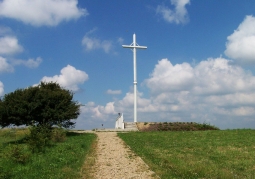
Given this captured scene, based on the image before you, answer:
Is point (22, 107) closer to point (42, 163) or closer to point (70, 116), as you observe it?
point (70, 116)

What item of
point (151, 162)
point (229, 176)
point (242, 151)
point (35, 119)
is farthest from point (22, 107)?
point (229, 176)

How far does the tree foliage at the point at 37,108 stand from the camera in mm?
25875

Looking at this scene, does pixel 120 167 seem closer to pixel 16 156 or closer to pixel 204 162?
pixel 204 162

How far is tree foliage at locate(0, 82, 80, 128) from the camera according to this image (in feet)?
84.9

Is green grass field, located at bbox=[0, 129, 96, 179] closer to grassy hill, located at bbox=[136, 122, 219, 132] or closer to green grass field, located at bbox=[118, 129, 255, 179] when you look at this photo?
green grass field, located at bbox=[118, 129, 255, 179]

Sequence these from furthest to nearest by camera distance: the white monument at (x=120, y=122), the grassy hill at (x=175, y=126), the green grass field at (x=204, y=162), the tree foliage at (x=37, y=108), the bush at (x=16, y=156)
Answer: the white monument at (x=120, y=122), the grassy hill at (x=175, y=126), the tree foliage at (x=37, y=108), the bush at (x=16, y=156), the green grass field at (x=204, y=162)

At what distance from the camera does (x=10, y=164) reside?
43.5 ft

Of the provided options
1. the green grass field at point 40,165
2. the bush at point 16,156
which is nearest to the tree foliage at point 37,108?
the green grass field at point 40,165

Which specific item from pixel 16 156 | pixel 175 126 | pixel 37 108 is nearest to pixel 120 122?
pixel 175 126

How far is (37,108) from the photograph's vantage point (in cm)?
2678

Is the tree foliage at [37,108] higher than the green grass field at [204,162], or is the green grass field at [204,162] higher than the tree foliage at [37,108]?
the tree foliage at [37,108]

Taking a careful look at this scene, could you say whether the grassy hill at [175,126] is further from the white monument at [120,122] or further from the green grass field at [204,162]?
the green grass field at [204,162]

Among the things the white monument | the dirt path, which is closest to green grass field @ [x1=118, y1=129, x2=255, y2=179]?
the dirt path

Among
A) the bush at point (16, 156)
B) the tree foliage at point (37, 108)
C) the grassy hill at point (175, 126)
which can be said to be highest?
the tree foliage at point (37, 108)
